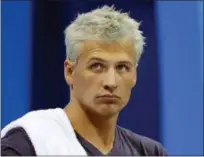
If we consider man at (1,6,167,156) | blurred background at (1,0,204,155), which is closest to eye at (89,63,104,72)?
man at (1,6,167,156)

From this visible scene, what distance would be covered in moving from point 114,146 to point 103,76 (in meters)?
0.16

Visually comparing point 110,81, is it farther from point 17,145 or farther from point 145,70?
point 145,70

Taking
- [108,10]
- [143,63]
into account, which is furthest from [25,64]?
[108,10]

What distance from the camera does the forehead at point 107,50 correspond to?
0.84 metres

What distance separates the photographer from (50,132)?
32.3 inches

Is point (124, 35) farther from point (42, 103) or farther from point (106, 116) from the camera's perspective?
point (42, 103)

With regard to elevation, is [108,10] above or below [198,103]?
above

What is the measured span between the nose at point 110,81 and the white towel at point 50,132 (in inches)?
4.3

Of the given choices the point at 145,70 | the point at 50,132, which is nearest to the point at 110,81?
the point at 50,132

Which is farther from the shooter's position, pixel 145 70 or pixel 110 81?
pixel 145 70

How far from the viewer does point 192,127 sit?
144 cm

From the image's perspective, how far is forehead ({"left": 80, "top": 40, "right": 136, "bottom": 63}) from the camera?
84 centimetres

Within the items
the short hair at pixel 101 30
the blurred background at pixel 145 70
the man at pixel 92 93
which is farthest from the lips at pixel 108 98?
the blurred background at pixel 145 70

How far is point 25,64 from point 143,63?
39cm
